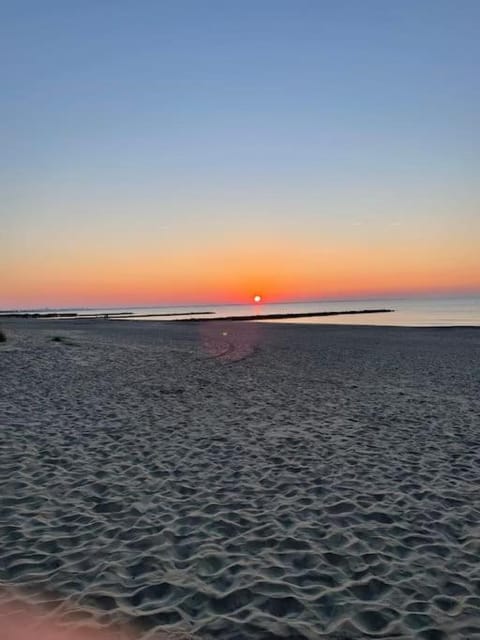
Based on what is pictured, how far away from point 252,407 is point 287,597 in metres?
9.97

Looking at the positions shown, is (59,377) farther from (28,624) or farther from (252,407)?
(28,624)

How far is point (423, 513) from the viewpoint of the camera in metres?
7.46

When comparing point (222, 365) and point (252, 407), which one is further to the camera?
point (222, 365)

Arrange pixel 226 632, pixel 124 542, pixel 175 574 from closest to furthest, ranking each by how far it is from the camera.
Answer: pixel 226 632, pixel 175 574, pixel 124 542

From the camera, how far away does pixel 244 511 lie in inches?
295

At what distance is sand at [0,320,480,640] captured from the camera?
16.9ft

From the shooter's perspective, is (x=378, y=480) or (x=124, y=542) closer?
(x=124, y=542)

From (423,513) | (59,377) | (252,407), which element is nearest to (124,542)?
(423,513)

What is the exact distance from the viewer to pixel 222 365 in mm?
25484

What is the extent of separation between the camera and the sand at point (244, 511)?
514 centimetres

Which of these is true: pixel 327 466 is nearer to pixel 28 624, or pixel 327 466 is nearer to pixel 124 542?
pixel 124 542

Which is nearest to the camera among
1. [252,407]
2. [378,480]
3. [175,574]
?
[175,574]

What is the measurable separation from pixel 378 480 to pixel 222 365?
1696cm

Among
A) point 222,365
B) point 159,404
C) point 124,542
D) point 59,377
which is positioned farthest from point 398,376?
point 124,542
